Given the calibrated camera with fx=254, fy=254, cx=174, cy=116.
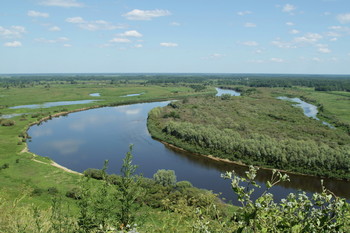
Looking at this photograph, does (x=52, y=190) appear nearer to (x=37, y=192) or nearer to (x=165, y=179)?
(x=37, y=192)

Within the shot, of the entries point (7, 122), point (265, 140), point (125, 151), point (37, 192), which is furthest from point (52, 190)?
point (7, 122)

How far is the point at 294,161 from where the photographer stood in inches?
1496

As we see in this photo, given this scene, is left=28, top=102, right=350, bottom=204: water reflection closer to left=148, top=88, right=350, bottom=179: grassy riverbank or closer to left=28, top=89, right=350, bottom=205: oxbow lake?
left=28, top=89, right=350, bottom=205: oxbow lake

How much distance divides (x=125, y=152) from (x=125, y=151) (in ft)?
5.02

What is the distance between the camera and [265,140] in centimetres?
4325

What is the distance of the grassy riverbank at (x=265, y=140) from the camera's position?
36969mm

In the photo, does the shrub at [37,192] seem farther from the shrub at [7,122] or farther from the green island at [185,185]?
the shrub at [7,122]

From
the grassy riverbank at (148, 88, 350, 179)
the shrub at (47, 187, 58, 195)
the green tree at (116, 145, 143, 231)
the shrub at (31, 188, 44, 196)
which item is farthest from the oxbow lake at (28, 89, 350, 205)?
the green tree at (116, 145, 143, 231)

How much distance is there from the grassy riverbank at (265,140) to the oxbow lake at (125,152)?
2.15 metres

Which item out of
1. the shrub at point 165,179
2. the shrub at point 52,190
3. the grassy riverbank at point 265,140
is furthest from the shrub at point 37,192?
the grassy riverbank at point 265,140

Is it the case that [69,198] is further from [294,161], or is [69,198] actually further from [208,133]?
[294,161]

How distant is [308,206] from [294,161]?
1489 inches

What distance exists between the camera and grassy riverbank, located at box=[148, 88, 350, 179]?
3697 cm

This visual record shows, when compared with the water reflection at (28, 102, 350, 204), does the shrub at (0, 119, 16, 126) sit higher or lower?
higher
